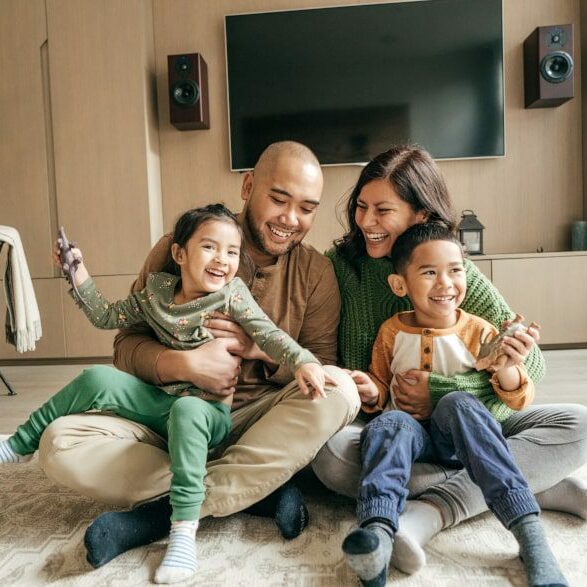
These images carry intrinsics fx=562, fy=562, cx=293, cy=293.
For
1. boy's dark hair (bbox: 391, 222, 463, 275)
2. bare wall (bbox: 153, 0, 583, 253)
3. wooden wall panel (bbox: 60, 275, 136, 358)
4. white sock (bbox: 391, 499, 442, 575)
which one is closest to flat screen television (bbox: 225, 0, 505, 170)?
A: bare wall (bbox: 153, 0, 583, 253)

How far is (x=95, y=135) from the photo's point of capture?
3.64m

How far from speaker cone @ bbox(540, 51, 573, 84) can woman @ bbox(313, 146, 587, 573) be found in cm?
249

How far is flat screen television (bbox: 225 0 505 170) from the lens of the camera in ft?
12.0

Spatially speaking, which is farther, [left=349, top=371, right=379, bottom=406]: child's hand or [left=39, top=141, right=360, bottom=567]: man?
[left=349, top=371, right=379, bottom=406]: child's hand

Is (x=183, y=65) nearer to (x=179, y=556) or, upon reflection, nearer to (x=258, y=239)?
(x=258, y=239)

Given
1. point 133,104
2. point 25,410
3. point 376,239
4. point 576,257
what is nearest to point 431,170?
point 376,239

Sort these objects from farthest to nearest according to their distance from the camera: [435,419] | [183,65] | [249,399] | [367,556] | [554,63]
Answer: [183,65], [554,63], [249,399], [435,419], [367,556]

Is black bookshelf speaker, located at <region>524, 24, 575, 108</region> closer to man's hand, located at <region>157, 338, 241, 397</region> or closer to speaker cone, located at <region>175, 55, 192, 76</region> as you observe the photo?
speaker cone, located at <region>175, 55, 192, 76</region>

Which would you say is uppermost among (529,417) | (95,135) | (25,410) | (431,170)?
(95,135)

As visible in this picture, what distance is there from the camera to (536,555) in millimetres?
950

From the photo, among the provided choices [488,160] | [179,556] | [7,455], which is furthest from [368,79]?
[179,556]

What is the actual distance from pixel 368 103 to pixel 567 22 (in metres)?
1.39

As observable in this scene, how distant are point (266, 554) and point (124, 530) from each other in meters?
0.28

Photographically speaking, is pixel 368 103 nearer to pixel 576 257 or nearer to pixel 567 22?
pixel 567 22
